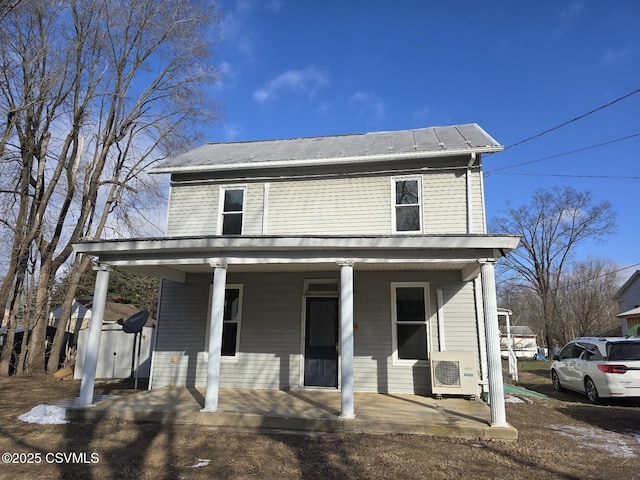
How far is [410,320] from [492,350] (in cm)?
273

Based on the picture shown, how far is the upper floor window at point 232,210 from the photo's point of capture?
1015 cm

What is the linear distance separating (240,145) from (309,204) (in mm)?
4295

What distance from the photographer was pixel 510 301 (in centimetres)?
5278

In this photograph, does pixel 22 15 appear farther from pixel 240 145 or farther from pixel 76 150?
pixel 240 145

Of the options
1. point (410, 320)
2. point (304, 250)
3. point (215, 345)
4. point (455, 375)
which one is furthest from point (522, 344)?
point (215, 345)

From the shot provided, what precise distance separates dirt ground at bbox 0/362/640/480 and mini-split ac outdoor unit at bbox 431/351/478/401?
117cm

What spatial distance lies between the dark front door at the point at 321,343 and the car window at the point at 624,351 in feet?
19.1

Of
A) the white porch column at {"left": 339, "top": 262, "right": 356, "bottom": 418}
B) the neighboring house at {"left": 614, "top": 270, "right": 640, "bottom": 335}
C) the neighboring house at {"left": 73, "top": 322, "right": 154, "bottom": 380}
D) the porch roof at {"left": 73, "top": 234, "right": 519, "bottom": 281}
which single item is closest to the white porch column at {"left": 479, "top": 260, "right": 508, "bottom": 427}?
the porch roof at {"left": 73, "top": 234, "right": 519, "bottom": 281}

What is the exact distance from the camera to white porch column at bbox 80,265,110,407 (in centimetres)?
710

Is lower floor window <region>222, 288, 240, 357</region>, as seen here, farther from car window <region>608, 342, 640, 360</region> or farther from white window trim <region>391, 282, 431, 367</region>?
car window <region>608, 342, 640, 360</region>

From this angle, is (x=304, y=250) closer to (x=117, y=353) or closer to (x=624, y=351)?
(x=624, y=351)

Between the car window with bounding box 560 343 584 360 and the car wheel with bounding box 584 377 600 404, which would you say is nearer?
the car wheel with bounding box 584 377 600 404

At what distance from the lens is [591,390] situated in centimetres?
888

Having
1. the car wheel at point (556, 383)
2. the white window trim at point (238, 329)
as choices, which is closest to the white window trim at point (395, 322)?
the white window trim at point (238, 329)
